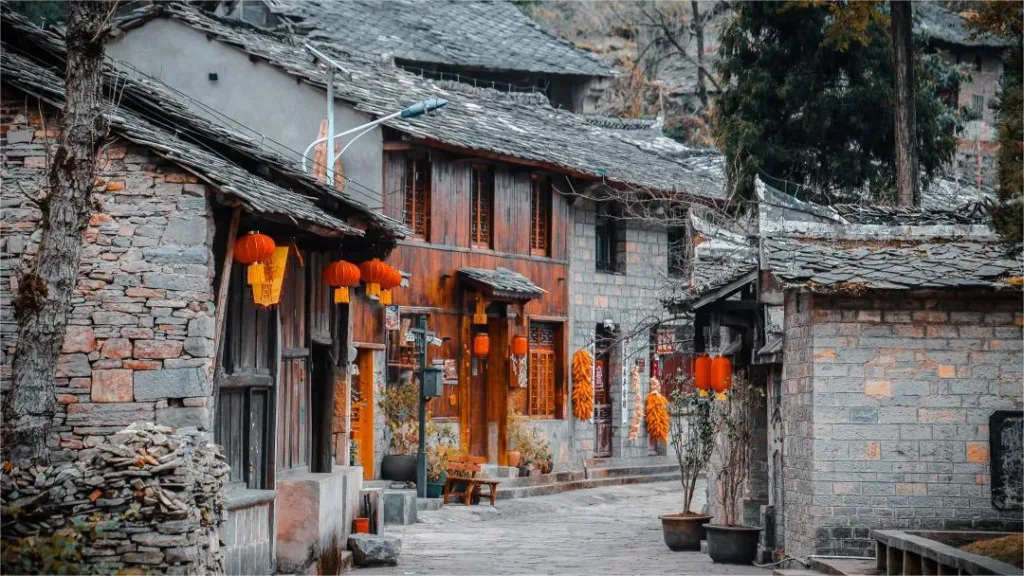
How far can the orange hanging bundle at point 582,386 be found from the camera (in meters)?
28.3

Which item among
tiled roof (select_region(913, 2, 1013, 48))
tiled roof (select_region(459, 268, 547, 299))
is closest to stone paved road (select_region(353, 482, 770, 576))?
tiled roof (select_region(459, 268, 547, 299))

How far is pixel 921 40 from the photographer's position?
2623cm

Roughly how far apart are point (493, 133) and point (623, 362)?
19.5 feet

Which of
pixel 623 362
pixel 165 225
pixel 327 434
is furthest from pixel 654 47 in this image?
pixel 165 225

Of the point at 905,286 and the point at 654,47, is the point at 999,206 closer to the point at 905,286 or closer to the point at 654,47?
the point at 905,286

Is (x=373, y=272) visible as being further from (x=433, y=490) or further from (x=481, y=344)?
(x=481, y=344)

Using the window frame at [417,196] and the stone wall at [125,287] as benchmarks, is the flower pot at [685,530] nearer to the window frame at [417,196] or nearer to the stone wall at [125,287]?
the stone wall at [125,287]

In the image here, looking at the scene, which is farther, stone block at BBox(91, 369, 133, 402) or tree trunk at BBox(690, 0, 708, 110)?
tree trunk at BBox(690, 0, 708, 110)

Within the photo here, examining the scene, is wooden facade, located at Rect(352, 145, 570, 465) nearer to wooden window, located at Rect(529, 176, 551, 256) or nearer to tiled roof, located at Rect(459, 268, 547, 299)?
wooden window, located at Rect(529, 176, 551, 256)

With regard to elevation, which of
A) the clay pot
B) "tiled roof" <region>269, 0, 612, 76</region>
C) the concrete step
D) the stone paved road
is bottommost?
the stone paved road

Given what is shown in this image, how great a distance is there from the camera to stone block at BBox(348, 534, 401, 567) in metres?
15.5

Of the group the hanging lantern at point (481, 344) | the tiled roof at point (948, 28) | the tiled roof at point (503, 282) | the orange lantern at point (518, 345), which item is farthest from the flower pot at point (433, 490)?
the tiled roof at point (948, 28)

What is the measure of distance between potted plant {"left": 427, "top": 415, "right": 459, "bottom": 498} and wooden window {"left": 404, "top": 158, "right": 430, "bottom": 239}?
334 centimetres

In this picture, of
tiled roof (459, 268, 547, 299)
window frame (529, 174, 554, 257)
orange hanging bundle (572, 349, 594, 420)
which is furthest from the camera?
orange hanging bundle (572, 349, 594, 420)
